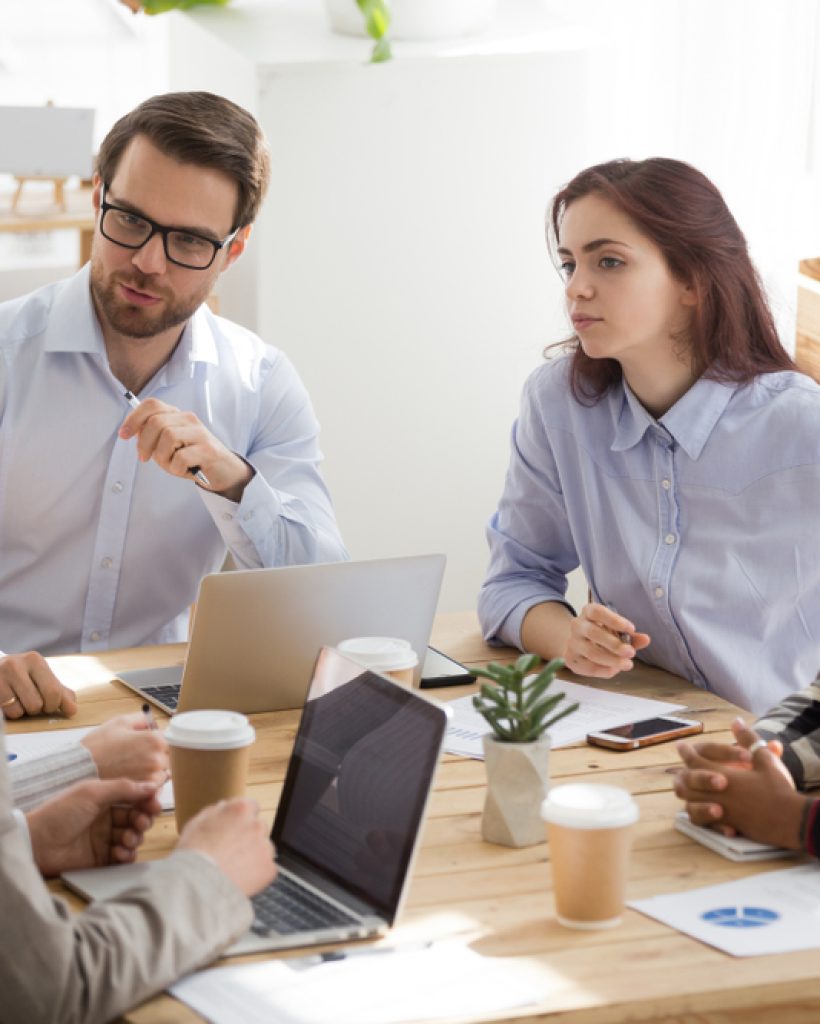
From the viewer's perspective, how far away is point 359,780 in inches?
55.2

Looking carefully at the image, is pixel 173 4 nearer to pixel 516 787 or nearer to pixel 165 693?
pixel 165 693

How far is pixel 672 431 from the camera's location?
7.18ft

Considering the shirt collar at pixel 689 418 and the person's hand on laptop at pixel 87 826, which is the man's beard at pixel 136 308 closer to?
the shirt collar at pixel 689 418

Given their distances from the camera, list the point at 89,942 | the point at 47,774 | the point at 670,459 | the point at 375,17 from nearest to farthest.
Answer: the point at 89,942
the point at 47,774
the point at 670,459
the point at 375,17

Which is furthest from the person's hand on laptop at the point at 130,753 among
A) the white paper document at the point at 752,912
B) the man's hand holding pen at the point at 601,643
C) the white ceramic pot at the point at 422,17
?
the white ceramic pot at the point at 422,17

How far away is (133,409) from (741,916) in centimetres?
135

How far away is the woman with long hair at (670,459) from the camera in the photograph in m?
2.14

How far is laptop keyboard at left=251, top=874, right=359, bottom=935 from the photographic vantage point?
1.32 meters

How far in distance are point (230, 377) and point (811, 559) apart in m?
0.97

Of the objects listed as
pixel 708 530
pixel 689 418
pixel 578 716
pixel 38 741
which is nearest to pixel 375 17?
pixel 689 418

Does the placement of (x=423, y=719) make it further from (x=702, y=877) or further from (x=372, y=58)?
(x=372, y=58)

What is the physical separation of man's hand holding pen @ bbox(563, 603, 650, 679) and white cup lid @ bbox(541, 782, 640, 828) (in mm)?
592

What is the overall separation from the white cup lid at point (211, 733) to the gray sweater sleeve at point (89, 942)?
232mm

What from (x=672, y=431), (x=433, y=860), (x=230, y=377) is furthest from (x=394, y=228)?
(x=433, y=860)
